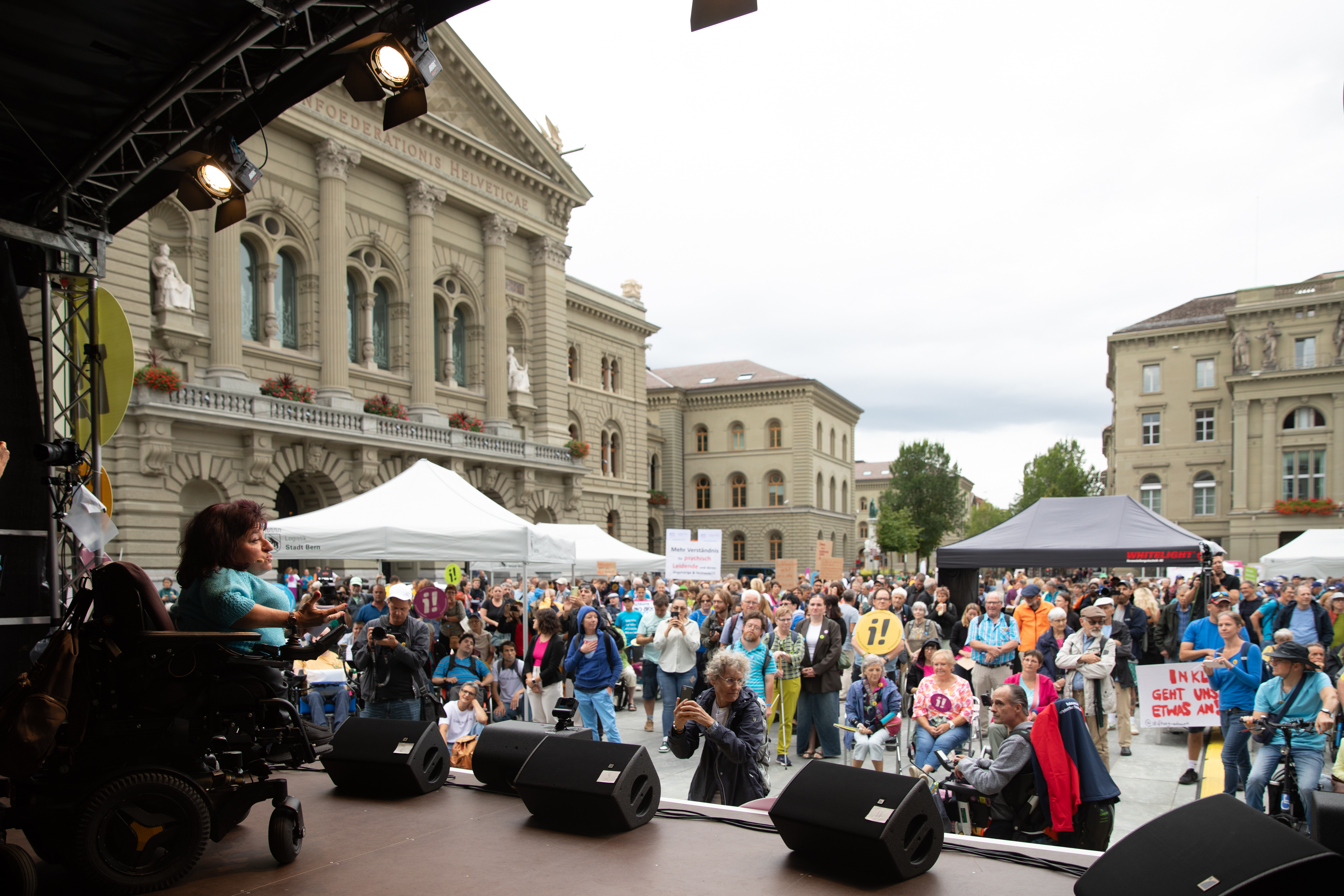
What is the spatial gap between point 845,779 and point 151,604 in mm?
3210

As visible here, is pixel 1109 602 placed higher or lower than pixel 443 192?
lower

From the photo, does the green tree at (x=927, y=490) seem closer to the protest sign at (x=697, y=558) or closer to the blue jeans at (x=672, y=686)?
the protest sign at (x=697, y=558)

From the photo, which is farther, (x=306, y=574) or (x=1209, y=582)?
(x=306, y=574)

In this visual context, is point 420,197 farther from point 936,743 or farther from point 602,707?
point 936,743

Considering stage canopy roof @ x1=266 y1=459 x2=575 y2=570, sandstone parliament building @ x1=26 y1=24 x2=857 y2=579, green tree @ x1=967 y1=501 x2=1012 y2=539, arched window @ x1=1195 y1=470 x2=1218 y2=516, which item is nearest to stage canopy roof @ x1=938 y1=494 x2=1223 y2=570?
stage canopy roof @ x1=266 y1=459 x2=575 y2=570

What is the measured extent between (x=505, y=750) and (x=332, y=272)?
82.7 feet

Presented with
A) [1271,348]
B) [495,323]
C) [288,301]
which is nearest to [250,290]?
[288,301]

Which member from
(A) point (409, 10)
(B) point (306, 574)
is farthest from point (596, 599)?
(A) point (409, 10)

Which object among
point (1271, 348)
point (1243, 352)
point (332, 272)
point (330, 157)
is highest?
point (330, 157)

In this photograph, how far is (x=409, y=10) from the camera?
521 centimetres

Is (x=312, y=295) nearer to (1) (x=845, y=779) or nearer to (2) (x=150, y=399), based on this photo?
(2) (x=150, y=399)

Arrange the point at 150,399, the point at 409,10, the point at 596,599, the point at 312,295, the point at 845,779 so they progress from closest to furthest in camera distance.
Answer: the point at 845,779 → the point at 409,10 → the point at 596,599 → the point at 150,399 → the point at 312,295

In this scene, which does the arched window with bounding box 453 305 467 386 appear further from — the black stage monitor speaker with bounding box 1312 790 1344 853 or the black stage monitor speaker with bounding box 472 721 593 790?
the black stage monitor speaker with bounding box 1312 790 1344 853

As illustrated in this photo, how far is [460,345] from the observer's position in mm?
34406
